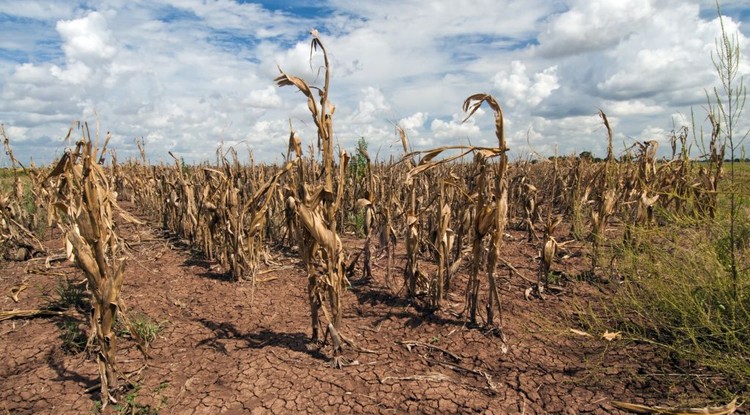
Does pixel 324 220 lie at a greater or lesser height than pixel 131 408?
greater

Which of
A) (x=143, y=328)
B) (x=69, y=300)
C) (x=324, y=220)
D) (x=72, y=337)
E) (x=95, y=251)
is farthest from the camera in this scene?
(x=69, y=300)

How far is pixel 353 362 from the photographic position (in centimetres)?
312

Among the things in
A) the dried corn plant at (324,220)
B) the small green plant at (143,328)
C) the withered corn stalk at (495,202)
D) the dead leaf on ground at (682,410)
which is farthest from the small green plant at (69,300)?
the dead leaf on ground at (682,410)

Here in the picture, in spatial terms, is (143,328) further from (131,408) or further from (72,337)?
(131,408)

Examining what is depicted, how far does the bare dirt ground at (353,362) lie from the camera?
2666mm

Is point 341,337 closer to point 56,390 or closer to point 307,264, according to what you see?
point 307,264

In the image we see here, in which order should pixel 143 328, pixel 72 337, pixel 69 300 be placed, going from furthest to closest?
pixel 69 300 < pixel 143 328 < pixel 72 337

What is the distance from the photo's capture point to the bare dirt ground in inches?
105

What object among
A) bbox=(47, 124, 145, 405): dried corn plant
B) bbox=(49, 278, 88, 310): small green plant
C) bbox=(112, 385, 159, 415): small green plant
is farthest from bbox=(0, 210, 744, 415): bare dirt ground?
bbox=(47, 124, 145, 405): dried corn plant

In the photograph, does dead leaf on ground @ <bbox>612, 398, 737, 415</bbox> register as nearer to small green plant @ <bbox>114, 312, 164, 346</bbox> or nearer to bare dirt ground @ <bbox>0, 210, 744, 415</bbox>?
bare dirt ground @ <bbox>0, 210, 744, 415</bbox>

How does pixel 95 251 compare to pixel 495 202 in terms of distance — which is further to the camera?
pixel 495 202

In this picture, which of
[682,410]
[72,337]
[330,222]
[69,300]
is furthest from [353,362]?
[69,300]

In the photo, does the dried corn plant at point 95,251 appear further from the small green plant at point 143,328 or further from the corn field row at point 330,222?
the small green plant at point 143,328

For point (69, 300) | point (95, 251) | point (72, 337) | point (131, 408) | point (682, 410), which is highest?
point (95, 251)
